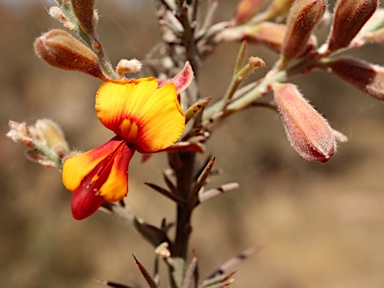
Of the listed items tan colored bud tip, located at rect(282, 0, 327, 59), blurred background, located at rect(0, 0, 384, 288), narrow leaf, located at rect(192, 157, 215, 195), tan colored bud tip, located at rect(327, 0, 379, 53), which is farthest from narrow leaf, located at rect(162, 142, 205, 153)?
blurred background, located at rect(0, 0, 384, 288)

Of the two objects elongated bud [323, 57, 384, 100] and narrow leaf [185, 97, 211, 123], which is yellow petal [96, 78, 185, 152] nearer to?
narrow leaf [185, 97, 211, 123]

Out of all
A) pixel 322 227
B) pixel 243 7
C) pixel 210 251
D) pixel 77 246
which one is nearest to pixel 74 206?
pixel 243 7

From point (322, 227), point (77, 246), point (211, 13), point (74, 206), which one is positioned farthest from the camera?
point (322, 227)

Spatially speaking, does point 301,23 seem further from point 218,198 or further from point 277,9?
point 218,198

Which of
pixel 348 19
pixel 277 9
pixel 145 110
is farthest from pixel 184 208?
pixel 277 9

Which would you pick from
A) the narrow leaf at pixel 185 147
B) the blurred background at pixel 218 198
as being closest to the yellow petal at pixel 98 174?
the narrow leaf at pixel 185 147

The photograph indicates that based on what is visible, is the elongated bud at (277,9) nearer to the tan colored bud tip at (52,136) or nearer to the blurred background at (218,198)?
the tan colored bud tip at (52,136)

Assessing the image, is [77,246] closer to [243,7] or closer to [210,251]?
[210,251]
